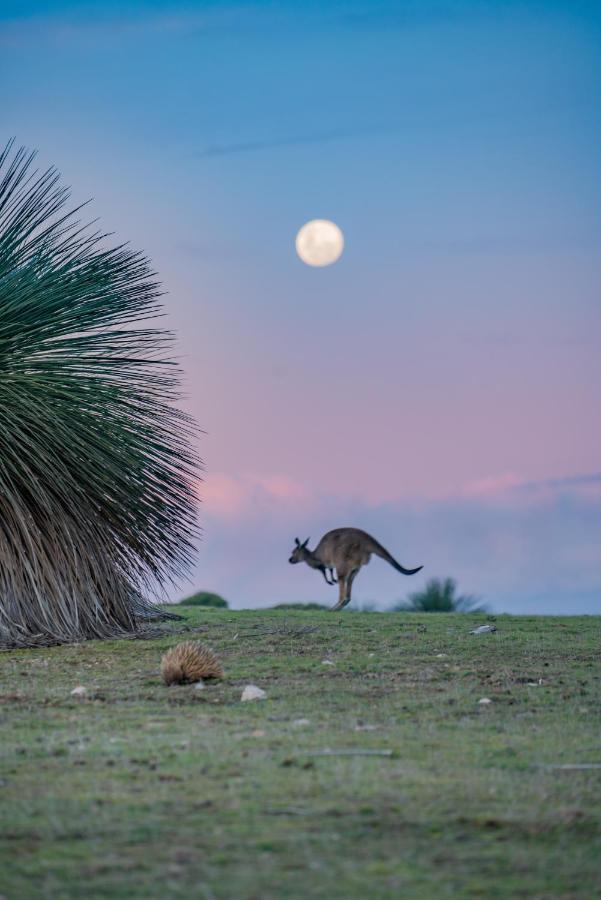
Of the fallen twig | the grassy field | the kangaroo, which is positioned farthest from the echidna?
the kangaroo

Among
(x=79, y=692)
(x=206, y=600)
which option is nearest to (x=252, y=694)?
(x=79, y=692)

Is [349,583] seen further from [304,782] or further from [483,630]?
[304,782]

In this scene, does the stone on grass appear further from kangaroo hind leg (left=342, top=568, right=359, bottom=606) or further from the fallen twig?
the fallen twig

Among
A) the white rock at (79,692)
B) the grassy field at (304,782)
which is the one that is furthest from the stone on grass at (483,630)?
the white rock at (79,692)

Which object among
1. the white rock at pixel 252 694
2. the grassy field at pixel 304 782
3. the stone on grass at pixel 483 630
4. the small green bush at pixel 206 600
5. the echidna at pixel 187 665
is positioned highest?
the small green bush at pixel 206 600

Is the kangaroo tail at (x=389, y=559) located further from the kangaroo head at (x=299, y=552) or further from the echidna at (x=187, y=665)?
the echidna at (x=187, y=665)

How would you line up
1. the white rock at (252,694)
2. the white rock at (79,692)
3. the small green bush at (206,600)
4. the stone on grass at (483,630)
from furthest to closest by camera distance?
1. the small green bush at (206,600)
2. the stone on grass at (483,630)
3. the white rock at (79,692)
4. the white rock at (252,694)

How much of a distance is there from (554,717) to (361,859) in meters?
3.61

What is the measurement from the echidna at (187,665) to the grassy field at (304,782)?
6.8 inches

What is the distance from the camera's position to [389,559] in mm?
16547

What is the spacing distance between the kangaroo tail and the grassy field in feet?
21.0

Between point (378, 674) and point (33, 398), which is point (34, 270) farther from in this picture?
point (378, 674)

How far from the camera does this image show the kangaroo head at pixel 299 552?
1875cm

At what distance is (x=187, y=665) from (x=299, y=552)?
33.8 feet
